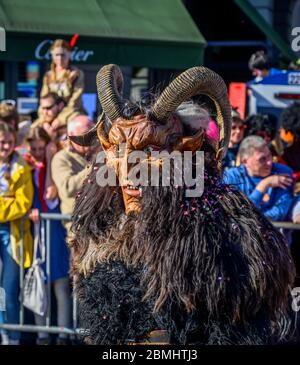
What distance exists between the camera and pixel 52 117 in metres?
7.87

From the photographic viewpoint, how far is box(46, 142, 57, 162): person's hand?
729cm

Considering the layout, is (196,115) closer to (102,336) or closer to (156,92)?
(156,92)

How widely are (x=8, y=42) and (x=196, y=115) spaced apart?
5.45m

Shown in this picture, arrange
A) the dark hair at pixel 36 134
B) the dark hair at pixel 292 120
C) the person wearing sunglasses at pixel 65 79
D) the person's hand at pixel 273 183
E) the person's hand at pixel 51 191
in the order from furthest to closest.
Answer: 1. the person wearing sunglasses at pixel 65 79
2. the dark hair at pixel 292 120
3. the dark hair at pixel 36 134
4. the person's hand at pixel 51 191
5. the person's hand at pixel 273 183

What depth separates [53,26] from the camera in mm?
9625

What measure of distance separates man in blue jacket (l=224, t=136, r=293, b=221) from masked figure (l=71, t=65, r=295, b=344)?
102 inches

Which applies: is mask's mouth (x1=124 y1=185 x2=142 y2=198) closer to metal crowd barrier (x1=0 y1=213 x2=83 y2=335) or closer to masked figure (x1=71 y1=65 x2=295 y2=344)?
masked figure (x1=71 y1=65 x2=295 y2=344)

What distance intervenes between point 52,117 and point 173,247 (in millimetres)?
4357

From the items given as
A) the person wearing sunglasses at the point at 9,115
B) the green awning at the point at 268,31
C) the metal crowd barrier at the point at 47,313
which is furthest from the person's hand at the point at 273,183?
the green awning at the point at 268,31

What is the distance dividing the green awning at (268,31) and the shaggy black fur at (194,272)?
26.0 ft

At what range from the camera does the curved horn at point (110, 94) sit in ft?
12.7

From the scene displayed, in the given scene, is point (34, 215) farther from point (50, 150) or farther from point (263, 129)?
point (263, 129)

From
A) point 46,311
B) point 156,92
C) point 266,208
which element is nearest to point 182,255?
point 156,92

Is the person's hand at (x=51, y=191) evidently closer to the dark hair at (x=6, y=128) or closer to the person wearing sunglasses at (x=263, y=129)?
the dark hair at (x=6, y=128)
